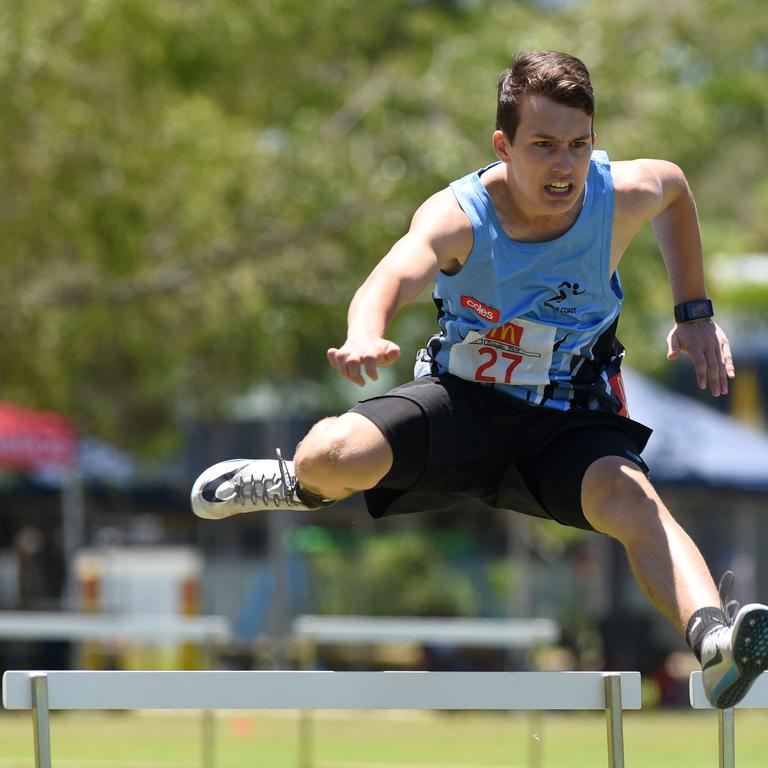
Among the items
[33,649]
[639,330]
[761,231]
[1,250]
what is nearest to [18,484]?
[33,649]

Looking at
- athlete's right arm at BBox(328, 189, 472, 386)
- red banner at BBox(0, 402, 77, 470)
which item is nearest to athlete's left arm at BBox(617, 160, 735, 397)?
athlete's right arm at BBox(328, 189, 472, 386)

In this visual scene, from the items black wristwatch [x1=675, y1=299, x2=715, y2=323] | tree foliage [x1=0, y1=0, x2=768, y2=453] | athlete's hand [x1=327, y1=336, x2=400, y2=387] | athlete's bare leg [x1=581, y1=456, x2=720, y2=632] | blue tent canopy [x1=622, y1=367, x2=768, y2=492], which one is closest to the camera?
athlete's hand [x1=327, y1=336, x2=400, y2=387]

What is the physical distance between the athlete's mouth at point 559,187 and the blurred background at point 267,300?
8.48 meters

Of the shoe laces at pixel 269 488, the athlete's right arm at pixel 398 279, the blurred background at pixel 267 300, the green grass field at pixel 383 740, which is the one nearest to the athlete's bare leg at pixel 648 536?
the athlete's right arm at pixel 398 279

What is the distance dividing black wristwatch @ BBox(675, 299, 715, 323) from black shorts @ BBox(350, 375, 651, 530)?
0.40 meters

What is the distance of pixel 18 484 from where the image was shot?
16719 millimetres

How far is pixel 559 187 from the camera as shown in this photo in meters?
4.32

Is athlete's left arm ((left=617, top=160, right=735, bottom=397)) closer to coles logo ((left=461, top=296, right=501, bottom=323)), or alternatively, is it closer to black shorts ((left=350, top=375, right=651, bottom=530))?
black shorts ((left=350, top=375, right=651, bottom=530))

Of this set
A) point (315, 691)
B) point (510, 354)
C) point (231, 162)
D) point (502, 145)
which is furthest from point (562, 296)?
point (231, 162)

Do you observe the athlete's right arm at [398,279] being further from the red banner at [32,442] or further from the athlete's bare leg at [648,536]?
the red banner at [32,442]

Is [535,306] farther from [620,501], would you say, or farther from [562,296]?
[620,501]

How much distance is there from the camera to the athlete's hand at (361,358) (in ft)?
11.9

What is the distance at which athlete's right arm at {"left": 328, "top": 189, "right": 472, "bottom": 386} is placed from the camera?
364cm

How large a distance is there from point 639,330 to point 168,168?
15.4 feet
